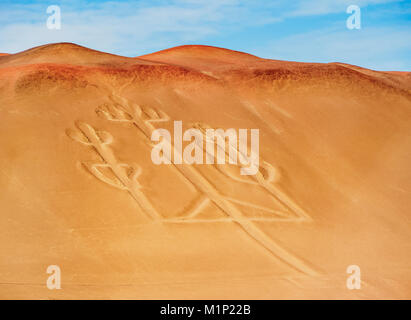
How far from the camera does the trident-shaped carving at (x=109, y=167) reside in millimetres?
7635

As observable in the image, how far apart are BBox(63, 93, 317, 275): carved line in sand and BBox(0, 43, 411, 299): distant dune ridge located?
1.2 inches

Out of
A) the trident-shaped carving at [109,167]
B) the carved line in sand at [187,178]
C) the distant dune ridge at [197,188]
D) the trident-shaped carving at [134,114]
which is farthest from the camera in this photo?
the trident-shaped carving at [134,114]

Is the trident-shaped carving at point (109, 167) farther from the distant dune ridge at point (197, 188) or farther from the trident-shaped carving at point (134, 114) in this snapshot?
the trident-shaped carving at point (134, 114)

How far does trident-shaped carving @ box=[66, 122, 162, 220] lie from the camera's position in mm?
7635

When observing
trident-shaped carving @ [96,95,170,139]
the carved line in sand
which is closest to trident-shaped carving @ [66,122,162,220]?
the carved line in sand

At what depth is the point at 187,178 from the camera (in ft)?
27.6

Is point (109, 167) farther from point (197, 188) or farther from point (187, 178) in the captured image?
point (197, 188)

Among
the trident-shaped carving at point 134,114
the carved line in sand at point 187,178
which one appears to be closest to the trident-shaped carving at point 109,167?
the carved line in sand at point 187,178

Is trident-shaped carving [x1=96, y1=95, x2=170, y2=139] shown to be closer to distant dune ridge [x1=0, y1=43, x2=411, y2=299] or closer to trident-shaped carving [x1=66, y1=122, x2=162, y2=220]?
distant dune ridge [x1=0, y1=43, x2=411, y2=299]

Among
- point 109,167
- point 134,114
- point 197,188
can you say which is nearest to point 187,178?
point 197,188

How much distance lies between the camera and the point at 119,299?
532 cm

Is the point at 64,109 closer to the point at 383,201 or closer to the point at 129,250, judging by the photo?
the point at 129,250

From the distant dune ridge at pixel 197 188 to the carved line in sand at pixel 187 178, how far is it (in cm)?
3
